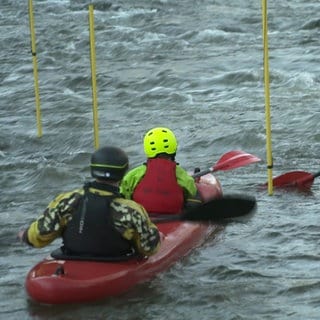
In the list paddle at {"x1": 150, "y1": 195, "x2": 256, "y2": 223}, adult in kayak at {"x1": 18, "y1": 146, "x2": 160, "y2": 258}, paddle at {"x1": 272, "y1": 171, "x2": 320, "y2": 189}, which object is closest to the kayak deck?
adult in kayak at {"x1": 18, "y1": 146, "x2": 160, "y2": 258}

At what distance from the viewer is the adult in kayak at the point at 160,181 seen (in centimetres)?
894

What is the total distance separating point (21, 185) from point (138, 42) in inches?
358

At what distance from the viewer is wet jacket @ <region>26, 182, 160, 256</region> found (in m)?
7.55

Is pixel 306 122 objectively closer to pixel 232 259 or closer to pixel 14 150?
pixel 14 150

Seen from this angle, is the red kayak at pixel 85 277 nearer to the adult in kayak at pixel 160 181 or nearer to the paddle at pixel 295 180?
the adult in kayak at pixel 160 181

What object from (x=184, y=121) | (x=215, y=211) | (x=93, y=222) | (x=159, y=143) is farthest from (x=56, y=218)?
(x=184, y=121)

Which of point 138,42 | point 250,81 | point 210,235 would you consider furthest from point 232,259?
point 138,42

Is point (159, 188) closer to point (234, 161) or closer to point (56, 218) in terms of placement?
point (56, 218)

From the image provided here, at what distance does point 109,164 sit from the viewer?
7.47m

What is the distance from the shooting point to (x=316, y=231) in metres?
9.41

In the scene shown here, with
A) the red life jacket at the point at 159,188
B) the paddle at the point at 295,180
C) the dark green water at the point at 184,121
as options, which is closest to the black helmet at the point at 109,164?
the dark green water at the point at 184,121

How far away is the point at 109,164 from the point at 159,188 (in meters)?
1.52

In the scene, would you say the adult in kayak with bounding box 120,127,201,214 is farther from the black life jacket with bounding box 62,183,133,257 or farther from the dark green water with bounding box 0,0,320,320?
the black life jacket with bounding box 62,183,133,257

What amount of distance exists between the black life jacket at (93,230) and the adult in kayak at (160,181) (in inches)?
48.0
